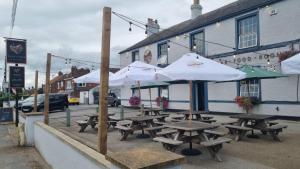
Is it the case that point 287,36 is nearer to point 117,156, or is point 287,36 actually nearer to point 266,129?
point 266,129

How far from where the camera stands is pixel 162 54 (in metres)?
21.2

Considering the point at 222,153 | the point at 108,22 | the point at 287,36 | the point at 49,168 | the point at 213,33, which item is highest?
the point at 213,33

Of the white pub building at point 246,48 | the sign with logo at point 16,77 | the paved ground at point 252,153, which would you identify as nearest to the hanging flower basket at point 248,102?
the white pub building at point 246,48

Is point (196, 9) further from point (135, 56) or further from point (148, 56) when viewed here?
point (135, 56)

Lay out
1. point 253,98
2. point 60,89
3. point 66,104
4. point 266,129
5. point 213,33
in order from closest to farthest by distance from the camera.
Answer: point 266,129, point 253,98, point 213,33, point 66,104, point 60,89

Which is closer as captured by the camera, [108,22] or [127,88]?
[108,22]

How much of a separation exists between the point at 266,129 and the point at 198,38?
10.8 meters

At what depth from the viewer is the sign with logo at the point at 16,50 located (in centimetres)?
1472

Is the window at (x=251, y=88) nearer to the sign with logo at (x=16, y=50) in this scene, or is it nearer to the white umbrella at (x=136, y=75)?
the white umbrella at (x=136, y=75)

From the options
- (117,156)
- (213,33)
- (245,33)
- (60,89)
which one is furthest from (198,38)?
(60,89)

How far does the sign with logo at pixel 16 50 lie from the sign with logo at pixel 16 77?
47 centimetres

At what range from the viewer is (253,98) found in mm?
13648

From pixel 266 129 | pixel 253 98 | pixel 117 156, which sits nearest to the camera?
pixel 117 156

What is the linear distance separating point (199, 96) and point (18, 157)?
469 inches
